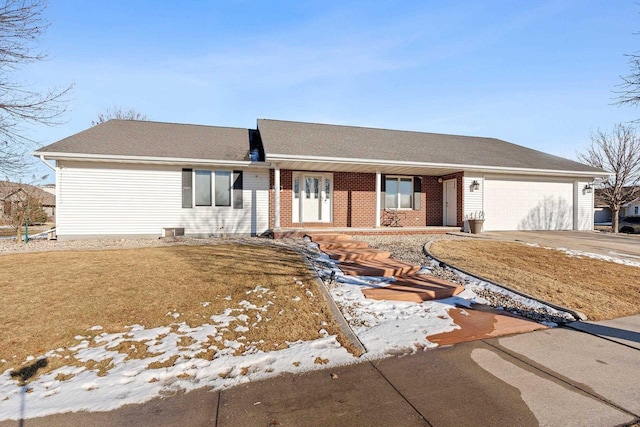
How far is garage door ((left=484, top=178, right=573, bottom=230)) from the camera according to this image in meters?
13.5

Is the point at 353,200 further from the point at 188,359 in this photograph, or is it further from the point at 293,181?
the point at 188,359

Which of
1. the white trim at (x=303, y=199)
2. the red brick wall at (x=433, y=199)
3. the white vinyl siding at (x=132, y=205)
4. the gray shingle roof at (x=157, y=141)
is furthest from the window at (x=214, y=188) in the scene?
the red brick wall at (x=433, y=199)

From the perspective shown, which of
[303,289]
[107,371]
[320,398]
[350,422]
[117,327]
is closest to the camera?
[350,422]

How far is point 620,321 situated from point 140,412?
6.00 m

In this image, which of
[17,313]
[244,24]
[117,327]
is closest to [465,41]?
[244,24]

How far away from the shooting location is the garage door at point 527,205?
13461 millimetres

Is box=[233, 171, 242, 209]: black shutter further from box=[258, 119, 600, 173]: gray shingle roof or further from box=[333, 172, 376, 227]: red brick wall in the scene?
box=[333, 172, 376, 227]: red brick wall

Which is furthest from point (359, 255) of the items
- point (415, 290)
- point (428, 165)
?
point (428, 165)

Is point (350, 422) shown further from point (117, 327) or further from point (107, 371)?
point (117, 327)

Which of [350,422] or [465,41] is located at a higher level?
[465,41]

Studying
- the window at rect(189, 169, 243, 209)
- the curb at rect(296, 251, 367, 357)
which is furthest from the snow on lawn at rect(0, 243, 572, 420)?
the window at rect(189, 169, 243, 209)

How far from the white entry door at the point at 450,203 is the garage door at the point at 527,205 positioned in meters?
1.30

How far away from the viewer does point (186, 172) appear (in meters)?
10.9

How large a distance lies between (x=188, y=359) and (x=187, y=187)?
8909mm
